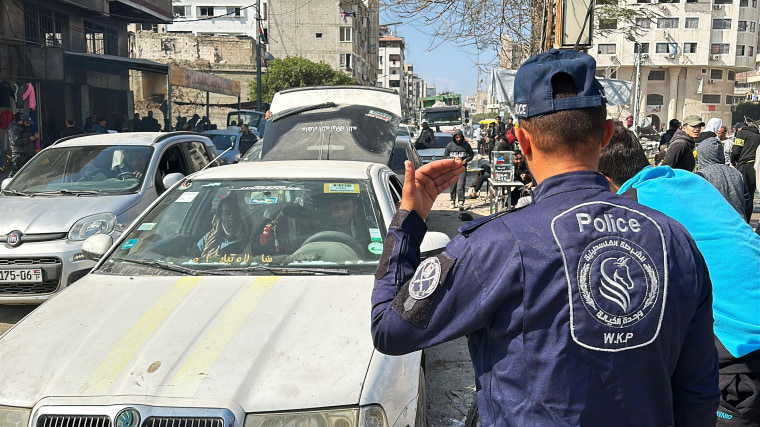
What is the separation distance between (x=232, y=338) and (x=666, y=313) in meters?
1.78

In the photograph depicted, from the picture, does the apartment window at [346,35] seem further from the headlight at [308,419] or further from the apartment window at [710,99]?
the headlight at [308,419]

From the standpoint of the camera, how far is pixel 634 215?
1.47 m

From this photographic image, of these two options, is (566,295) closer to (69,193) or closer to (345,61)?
(69,193)

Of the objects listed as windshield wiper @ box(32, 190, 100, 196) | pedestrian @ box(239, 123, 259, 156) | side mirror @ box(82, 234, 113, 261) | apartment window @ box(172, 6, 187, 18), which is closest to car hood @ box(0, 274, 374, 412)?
side mirror @ box(82, 234, 113, 261)

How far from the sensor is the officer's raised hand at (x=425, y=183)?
1646 mm

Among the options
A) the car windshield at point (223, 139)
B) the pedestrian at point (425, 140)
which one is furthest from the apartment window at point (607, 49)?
the car windshield at point (223, 139)

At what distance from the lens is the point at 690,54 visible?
65.2m

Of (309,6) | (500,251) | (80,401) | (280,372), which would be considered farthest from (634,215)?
(309,6)

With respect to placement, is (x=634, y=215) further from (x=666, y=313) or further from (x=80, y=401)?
(x=80, y=401)

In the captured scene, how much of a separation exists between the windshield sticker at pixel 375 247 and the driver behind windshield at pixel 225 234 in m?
0.72

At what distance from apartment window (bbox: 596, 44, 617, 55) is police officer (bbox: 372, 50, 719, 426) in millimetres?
69164

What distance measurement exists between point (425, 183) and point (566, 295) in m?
0.49

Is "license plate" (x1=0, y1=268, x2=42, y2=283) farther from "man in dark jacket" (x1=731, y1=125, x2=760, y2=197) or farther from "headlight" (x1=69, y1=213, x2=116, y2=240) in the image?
"man in dark jacket" (x1=731, y1=125, x2=760, y2=197)

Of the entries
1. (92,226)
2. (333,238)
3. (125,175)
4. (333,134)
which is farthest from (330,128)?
(333,238)
